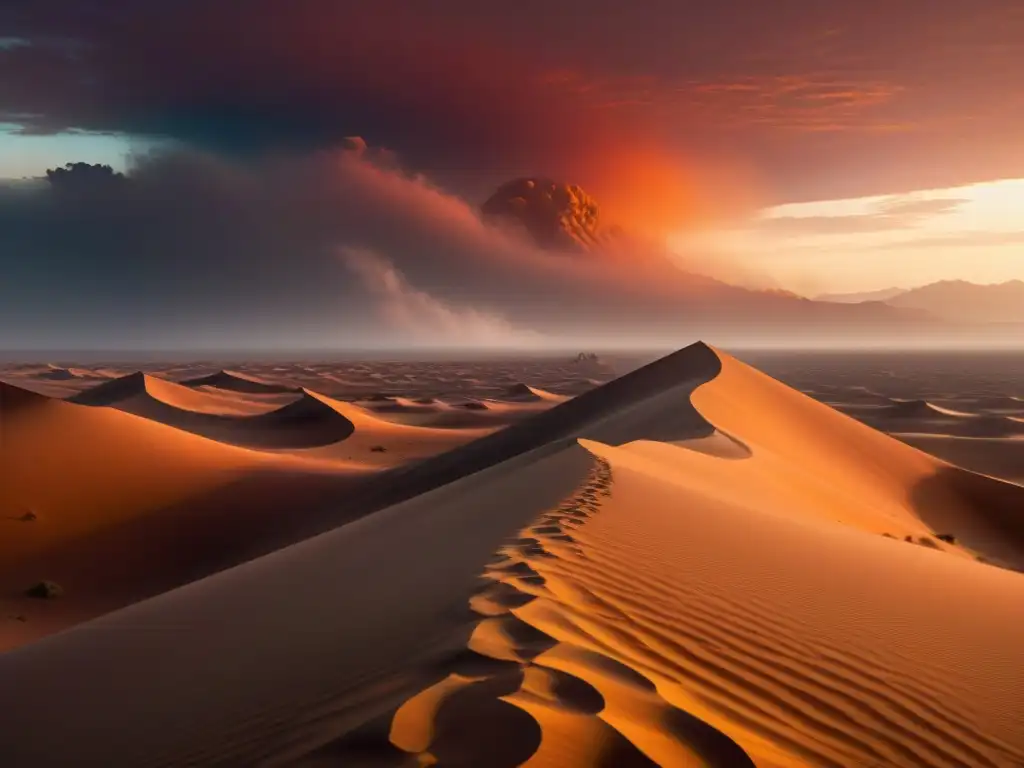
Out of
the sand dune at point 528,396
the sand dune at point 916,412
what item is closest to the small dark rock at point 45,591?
the sand dune at point 916,412

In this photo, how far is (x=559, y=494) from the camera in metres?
7.98

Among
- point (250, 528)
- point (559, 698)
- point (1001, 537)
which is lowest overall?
point (250, 528)

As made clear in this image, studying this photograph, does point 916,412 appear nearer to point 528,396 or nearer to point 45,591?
point 528,396

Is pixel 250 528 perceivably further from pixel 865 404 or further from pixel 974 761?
pixel 865 404

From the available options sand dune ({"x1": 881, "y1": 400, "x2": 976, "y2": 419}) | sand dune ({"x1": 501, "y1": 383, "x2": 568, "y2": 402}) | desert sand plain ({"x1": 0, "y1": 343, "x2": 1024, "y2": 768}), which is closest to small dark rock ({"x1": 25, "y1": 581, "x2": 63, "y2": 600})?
desert sand plain ({"x1": 0, "y1": 343, "x2": 1024, "y2": 768})

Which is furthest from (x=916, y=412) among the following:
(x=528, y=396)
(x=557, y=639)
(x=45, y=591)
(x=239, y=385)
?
(x=239, y=385)

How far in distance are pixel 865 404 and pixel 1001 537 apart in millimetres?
36275

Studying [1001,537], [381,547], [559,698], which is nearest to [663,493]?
[381,547]

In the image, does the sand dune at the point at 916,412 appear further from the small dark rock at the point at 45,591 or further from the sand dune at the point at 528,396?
the small dark rock at the point at 45,591

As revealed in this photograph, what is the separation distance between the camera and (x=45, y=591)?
1276cm

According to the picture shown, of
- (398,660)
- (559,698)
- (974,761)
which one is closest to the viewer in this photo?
(559,698)

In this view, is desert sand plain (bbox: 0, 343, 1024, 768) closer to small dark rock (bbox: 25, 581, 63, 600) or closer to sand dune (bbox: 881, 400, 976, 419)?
small dark rock (bbox: 25, 581, 63, 600)

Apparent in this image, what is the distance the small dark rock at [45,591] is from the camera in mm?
12711

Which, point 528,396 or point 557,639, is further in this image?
point 528,396
